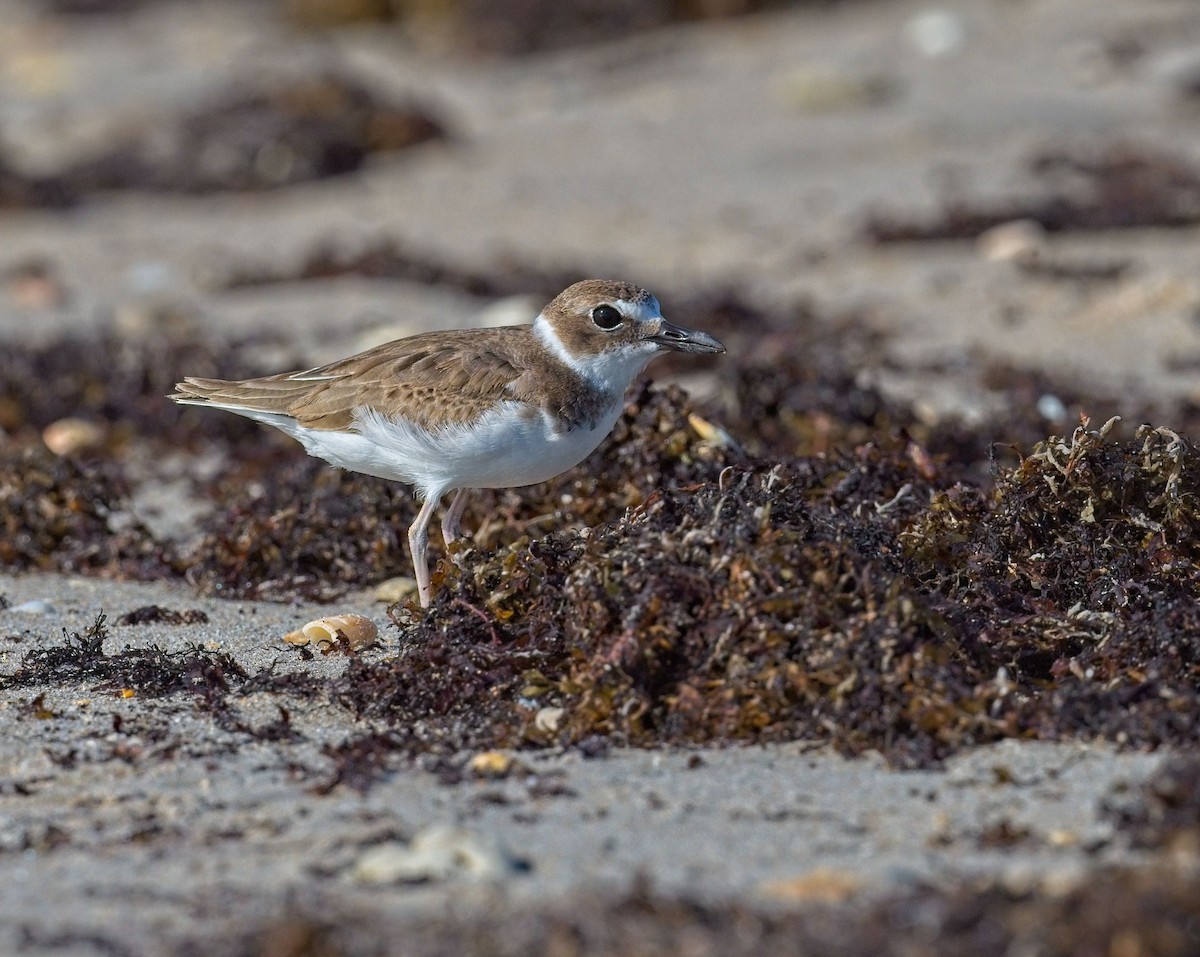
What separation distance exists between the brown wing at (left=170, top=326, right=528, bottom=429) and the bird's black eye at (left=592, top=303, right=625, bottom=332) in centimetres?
24

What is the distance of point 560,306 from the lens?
5008 millimetres

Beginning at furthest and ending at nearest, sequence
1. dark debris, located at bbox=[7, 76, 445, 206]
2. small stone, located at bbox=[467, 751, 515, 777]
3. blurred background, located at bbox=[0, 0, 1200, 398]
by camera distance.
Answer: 1. dark debris, located at bbox=[7, 76, 445, 206]
2. blurred background, located at bbox=[0, 0, 1200, 398]
3. small stone, located at bbox=[467, 751, 515, 777]

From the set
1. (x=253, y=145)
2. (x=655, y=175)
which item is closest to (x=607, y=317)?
(x=655, y=175)

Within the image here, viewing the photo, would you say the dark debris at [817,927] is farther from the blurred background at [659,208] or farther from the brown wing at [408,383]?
the blurred background at [659,208]

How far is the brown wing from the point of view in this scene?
15.6ft

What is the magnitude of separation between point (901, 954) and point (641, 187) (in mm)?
8990

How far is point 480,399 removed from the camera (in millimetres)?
4730

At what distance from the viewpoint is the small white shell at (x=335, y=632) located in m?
4.60

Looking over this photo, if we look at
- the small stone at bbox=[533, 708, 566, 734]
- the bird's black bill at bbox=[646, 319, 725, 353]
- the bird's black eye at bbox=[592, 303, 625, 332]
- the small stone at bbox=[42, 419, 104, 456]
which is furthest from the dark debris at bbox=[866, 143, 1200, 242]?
the small stone at bbox=[533, 708, 566, 734]

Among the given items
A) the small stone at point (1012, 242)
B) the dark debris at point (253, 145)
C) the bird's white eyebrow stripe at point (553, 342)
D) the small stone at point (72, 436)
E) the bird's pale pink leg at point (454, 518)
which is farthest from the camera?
the dark debris at point (253, 145)

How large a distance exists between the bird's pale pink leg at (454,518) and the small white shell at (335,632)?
0.51 m

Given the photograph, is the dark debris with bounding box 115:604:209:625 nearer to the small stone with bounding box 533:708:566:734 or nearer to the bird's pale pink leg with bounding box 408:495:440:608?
the bird's pale pink leg with bounding box 408:495:440:608

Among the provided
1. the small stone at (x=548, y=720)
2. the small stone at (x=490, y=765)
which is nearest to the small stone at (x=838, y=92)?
the small stone at (x=548, y=720)

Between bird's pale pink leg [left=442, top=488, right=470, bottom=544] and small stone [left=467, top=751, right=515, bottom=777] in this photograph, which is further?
bird's pale pink leg [left=442, top=488, right=470, bottom=544]
